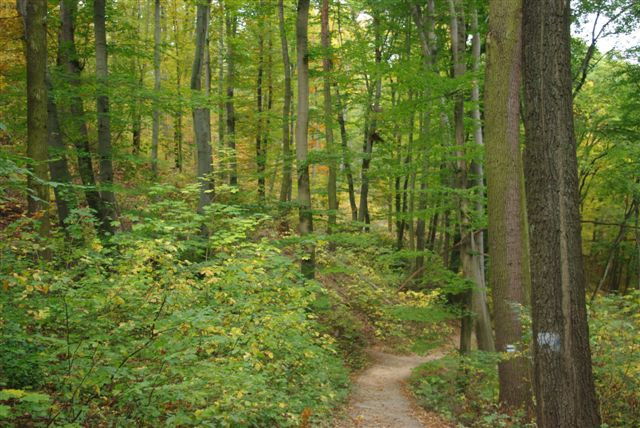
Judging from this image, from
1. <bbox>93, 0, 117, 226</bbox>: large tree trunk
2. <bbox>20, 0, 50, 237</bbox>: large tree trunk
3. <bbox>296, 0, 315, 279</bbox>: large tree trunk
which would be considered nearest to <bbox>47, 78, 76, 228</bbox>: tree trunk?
<bbox>93, 0, 117, 226</bbox>: large tree trunk

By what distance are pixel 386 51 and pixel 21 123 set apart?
14.7m

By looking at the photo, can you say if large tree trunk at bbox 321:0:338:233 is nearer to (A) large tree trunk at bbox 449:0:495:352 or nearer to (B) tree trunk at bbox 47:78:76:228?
(A) large tree trunk at bbox 449:0:495:352

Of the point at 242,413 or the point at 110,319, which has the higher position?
the point at 110,319

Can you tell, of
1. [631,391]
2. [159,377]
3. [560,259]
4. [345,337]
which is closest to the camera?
[560,259]

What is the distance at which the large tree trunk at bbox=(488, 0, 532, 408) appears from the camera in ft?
19.8

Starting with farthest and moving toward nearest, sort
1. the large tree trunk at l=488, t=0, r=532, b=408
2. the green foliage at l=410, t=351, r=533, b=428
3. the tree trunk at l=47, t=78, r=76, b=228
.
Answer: the tree trunk at l=47, t=78, r=76, b=228 < the green foliage at l=410, t=351, r=533, b=428 < the large tree trunk at l=488, t=0, r=532, b=408

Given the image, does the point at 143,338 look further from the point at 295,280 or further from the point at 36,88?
the point at 36,88

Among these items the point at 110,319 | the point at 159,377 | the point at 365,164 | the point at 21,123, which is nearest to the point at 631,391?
the point at 159,377

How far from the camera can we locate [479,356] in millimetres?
8344

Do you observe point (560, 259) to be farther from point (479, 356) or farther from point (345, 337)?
point (345, 337)

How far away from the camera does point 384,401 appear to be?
10148mm

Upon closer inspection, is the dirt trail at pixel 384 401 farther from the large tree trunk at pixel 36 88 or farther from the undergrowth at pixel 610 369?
the large tree trunk at pixel 36 88

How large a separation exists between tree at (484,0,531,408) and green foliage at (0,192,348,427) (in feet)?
10.2

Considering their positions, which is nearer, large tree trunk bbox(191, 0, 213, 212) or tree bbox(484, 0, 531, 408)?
tree bbox(484, 0, 531, 408)
